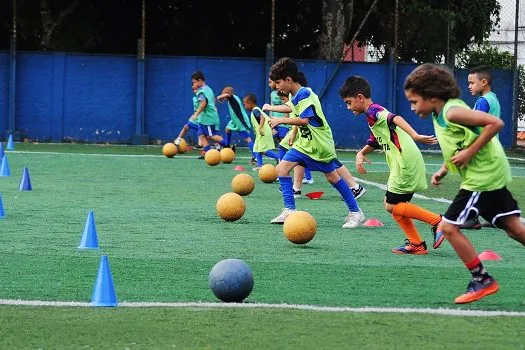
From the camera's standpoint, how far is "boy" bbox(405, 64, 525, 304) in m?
8.25

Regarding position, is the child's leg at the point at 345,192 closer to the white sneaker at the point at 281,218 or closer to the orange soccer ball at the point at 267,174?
the white sneaker at the point at 281,218

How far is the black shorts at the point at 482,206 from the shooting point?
8.30m

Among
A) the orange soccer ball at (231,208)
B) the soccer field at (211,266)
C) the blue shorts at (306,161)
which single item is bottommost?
the soccer field at (211,266)

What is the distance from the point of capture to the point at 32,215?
14.5 meters

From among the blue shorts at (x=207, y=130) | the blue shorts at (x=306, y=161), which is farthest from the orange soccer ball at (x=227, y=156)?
the blue shorts at (x=306, y=161)

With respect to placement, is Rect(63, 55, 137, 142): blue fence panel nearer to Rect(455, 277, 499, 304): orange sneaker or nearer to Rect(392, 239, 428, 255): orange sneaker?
Rect(392, 239, 428, 255): orange sneaker

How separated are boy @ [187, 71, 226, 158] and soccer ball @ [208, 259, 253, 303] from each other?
19.6 meters

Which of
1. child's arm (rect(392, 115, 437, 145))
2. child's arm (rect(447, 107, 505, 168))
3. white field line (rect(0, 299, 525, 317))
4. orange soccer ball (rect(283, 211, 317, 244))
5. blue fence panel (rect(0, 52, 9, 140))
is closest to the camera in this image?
white field line (rect(0, 299, 525, 317))

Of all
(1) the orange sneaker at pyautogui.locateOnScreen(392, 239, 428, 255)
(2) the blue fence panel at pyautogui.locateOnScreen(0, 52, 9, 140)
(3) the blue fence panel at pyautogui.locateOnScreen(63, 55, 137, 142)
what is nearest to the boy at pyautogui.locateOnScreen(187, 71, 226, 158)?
(3) the blue fence panel at pyautogui.locateOnScreen(63, 55, 137, 142)

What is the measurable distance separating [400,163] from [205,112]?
16.9 m

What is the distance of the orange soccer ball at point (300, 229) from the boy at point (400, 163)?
0.78 m

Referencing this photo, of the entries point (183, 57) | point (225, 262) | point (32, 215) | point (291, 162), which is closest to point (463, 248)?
point (225, 262)

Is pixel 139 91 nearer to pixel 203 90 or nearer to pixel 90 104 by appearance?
pixel 90 104

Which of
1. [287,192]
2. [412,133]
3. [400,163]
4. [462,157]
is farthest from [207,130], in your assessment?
[462,157]
